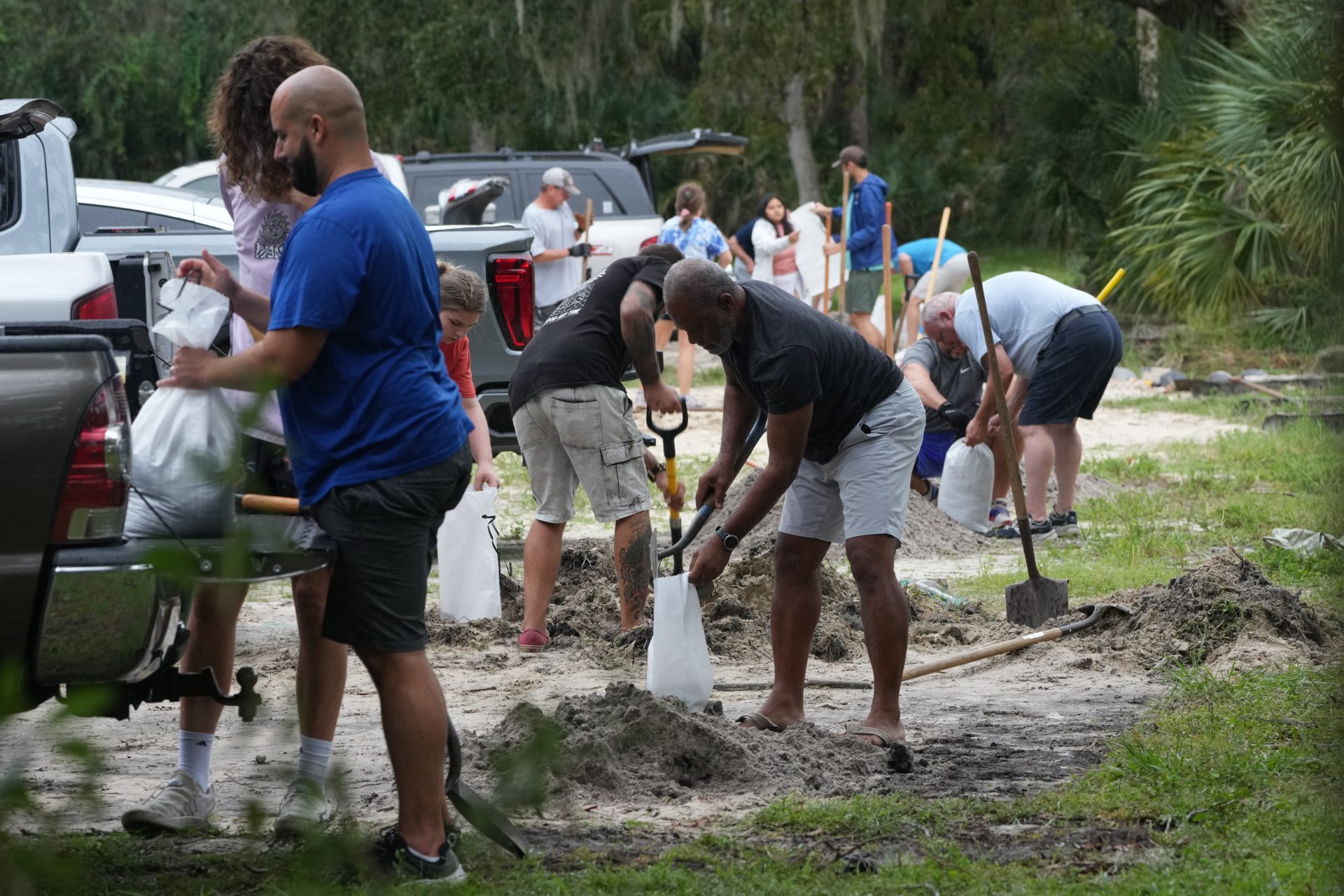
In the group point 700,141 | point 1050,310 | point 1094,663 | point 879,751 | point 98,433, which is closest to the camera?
point 98,433

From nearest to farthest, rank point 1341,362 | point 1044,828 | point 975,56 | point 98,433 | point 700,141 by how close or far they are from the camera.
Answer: point 1341,362 → point 98,433 → point 1044,828 → point 700,141 → point 975,56

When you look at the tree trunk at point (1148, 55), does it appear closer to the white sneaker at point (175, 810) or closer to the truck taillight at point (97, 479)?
the white sneaker at point (175, 810)

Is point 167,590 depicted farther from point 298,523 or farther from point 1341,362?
point 1341,362

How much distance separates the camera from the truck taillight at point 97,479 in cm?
350

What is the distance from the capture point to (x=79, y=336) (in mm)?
3570

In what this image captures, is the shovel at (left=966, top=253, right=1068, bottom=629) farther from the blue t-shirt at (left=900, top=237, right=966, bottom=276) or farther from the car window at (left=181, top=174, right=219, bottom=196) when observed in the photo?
the car window at (left=181, top=174, right=219, bottom=196)

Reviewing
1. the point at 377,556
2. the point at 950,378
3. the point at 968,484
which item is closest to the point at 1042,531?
the point at 968,484

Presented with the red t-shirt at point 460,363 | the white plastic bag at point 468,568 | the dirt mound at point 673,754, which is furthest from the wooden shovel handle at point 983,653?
the red t-shirt at point 460,363

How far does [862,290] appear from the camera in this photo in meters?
14.9

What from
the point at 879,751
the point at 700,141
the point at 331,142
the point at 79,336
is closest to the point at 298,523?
the point at 79,336

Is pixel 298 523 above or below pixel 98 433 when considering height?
below

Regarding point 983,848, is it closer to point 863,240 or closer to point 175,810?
point 175,810

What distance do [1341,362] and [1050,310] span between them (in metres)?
7.04

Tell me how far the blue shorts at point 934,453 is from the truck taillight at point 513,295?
277cm
